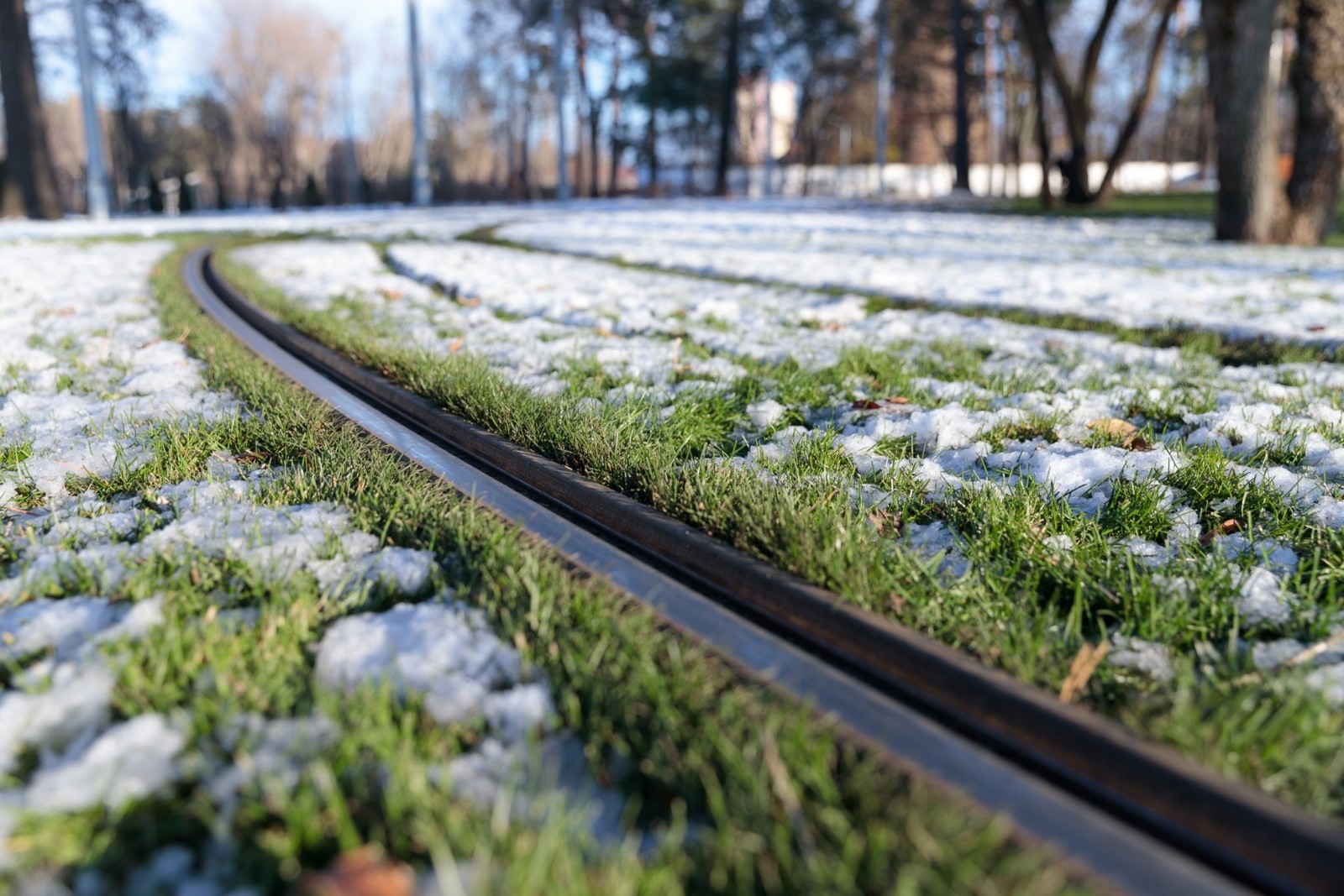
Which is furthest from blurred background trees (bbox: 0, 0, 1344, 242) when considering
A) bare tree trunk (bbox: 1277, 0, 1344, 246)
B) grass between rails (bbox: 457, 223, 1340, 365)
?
grass between rails (bbox: 457, 223, 1340, 365)

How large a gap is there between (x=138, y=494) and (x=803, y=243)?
10.3m

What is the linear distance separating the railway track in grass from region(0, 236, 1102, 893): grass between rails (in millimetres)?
108

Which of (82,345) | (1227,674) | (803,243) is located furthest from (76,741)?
(803,243)

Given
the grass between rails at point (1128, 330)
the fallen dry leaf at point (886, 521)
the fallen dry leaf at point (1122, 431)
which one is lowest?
the fallen dry leaf at point (886, 521)

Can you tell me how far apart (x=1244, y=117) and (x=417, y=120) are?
930 inches

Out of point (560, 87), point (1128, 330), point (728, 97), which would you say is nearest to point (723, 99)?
point (728, 97)

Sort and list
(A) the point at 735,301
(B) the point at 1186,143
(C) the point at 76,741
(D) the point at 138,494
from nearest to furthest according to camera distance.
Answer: (C) the point at 76,741 < (D) the point at 138,494 < (A) the point at 735,301 < (B) the point at 1186,143

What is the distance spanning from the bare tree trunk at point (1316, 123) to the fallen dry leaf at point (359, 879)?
13683 millimetres

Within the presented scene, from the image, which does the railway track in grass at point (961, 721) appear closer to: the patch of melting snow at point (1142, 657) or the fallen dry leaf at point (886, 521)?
the patch of melting snow at point (1142, 657)

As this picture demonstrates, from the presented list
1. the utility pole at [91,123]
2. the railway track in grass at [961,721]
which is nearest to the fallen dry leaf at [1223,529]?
the railway track in grass at [961,721]

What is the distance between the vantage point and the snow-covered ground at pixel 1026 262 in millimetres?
Result: 6418

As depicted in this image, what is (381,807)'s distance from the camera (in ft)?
4.27

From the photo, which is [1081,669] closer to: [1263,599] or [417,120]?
[1263,599]

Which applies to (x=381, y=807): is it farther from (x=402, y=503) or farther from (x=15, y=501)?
(x=15, y=501)
